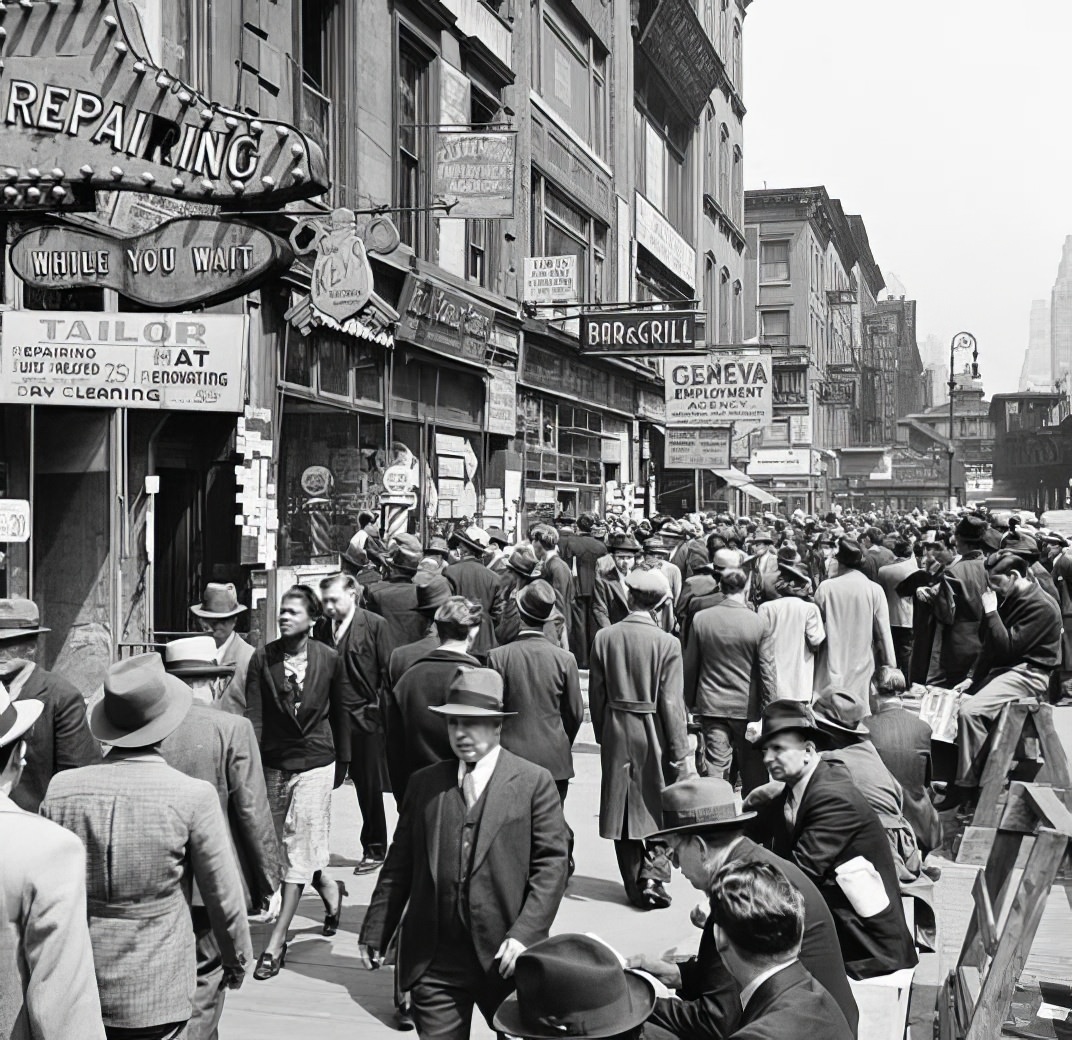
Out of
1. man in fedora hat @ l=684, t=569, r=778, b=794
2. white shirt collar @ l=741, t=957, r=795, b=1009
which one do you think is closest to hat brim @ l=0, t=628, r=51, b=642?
white shirt collar @ l=741, t=957, r=795, b=1009

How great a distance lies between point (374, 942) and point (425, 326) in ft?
51.1

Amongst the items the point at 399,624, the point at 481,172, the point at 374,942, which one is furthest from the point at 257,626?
the point at 374,942

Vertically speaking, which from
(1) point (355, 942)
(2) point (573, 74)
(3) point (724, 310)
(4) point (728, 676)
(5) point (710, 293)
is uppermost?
(2) point (573, 74)

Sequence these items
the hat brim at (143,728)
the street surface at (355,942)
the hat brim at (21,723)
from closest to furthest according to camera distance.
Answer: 1. the hat brim at (21,723)
2. the hat brim at (143,728)
3. the street surface at (355,942)

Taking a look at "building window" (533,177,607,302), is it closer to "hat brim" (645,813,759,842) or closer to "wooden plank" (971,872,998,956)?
"wooden plank" (971,872,998,956)

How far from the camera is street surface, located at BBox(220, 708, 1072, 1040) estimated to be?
6.21m

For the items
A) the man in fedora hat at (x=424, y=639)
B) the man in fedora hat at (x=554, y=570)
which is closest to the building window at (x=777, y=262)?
the man in fedora hat at (x=554, y=570)

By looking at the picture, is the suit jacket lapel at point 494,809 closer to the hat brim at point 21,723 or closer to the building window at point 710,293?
the hat brim at point 21,723

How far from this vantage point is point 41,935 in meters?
3.27

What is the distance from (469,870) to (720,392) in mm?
26288

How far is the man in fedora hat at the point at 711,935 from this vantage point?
3990 mm

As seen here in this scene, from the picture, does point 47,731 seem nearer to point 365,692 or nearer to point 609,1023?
point 365,692

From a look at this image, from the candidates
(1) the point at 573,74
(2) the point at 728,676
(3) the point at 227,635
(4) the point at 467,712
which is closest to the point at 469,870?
(4) the point at 467,712

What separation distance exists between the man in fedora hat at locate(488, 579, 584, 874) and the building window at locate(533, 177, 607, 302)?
65.1 ft
